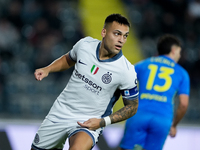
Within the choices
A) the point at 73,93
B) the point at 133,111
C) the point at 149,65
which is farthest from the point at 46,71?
the point at 149,65

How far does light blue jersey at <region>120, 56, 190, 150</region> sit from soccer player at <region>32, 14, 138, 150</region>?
93 centimetres

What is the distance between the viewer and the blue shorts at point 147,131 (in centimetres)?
456

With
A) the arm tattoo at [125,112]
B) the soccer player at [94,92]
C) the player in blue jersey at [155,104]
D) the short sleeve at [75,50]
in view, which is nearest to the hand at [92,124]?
the soccer player at [94,92]

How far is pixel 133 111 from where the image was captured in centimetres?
360

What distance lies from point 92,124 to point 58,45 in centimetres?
638

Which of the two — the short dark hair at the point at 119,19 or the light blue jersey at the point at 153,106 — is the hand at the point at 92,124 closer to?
the short dark hair at the point at 119,19

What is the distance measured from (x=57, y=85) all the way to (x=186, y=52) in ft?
13.0

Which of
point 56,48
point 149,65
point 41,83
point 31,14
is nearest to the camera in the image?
point 149,65

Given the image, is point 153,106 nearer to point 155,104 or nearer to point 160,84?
point 155,104

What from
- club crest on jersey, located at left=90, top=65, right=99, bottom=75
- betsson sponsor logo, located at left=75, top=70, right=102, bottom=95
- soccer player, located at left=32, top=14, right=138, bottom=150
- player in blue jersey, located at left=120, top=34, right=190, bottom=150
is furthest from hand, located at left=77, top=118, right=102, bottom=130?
player in blue jersey, located at left=120, top=34, right=190, bottom=150

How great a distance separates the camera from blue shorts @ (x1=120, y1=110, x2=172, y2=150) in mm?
4562

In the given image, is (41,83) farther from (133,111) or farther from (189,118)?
(133,111)

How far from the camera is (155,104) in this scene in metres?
4.61

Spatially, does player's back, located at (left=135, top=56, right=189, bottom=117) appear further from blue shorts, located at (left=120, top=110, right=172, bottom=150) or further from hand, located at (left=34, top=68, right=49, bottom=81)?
hand, located at (left=34, top=68, right=49, bottom=81)
